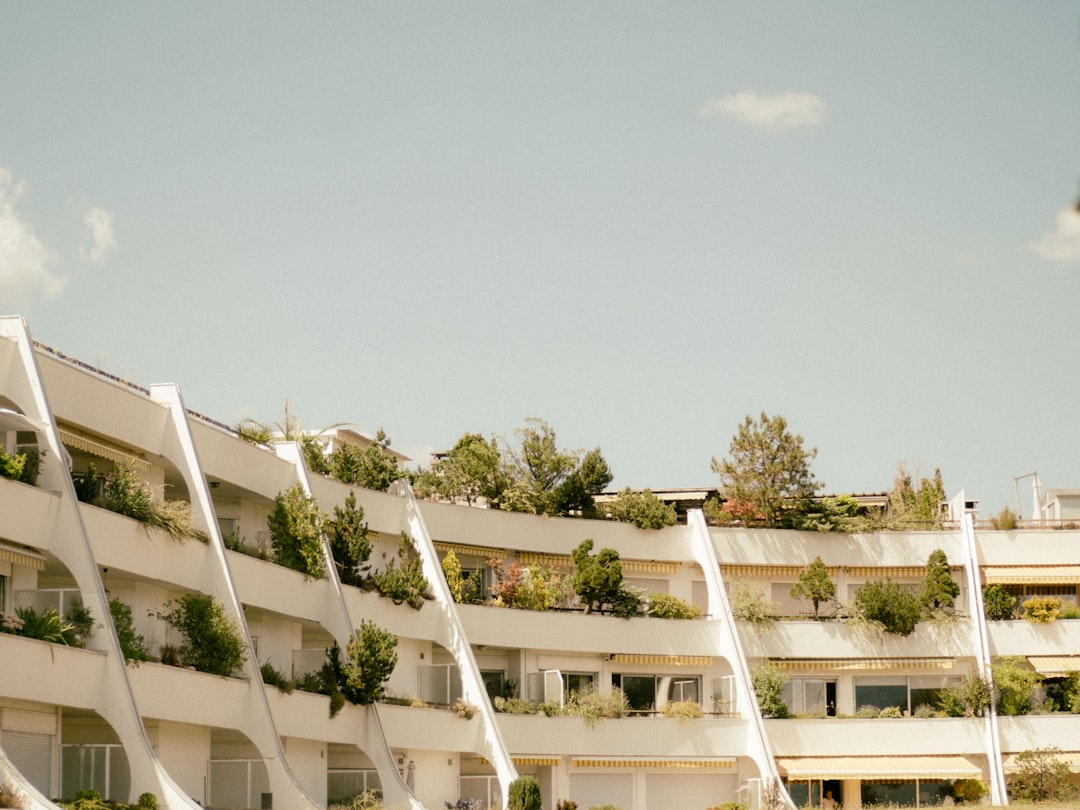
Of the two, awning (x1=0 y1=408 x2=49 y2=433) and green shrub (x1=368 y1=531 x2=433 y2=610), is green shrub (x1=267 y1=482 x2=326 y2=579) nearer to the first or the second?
green shrub (x1=368 y1=531 x2=433 y2=610)

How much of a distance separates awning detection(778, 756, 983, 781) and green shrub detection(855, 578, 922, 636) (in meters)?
5.07

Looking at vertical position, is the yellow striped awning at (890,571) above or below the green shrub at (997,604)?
above

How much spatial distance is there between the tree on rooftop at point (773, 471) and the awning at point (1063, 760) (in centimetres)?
1256

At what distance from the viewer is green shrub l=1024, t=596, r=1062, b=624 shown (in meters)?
66.4

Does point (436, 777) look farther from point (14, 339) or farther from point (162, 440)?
point (14, 339)

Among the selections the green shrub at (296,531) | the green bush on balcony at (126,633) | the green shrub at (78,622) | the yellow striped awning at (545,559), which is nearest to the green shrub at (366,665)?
the green shrub at (296,531)

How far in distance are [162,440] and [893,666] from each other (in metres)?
33.0

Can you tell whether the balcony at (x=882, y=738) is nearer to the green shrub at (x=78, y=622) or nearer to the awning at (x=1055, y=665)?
the awning at (x=1055, y=665)

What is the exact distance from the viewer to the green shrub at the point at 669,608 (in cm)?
6494

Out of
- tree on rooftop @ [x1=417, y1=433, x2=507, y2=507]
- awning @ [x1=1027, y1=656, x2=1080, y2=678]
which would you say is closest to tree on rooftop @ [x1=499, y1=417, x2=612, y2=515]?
tree on rooftop @ [x1=417, y1=433, x2=507, y2=507]

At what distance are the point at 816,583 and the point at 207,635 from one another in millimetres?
29382

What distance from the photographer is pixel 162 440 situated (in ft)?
152

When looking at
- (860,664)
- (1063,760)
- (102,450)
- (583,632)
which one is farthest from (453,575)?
(1063,760)

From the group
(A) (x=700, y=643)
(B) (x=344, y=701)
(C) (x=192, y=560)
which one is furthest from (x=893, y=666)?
(C) (x=192, y=560)
